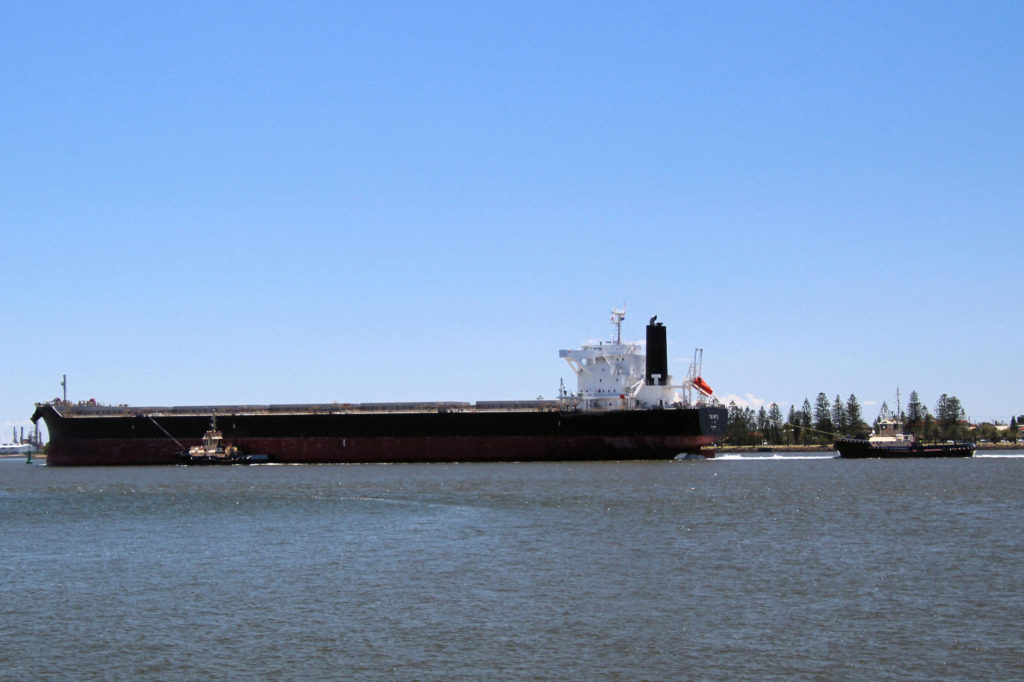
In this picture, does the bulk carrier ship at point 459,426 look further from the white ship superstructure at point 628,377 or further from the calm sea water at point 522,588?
the calm sea water at point 522,588

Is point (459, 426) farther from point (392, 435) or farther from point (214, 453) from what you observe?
point (214, 453)

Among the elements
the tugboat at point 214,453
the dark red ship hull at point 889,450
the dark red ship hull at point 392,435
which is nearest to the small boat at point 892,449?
the dark red ship hull at point 889,450

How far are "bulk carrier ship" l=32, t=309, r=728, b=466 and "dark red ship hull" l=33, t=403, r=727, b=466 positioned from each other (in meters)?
0.06

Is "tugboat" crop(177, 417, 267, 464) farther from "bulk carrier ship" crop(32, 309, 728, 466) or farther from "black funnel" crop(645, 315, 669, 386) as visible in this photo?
"black funnel" crop(645, 315, 669, 386)

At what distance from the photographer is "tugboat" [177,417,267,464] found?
2376 inches

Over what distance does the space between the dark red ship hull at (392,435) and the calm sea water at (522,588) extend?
818 inches

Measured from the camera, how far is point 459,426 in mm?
57969

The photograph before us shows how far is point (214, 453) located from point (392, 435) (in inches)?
421

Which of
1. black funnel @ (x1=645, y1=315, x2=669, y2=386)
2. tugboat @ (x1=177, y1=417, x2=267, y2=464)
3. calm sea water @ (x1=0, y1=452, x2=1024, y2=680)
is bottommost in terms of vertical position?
calm sea water @ (x1=0, y1=452, x2=1024, y2=680)

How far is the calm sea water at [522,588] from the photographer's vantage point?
43.0 feet

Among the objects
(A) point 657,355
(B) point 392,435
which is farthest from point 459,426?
(A) point 657,355

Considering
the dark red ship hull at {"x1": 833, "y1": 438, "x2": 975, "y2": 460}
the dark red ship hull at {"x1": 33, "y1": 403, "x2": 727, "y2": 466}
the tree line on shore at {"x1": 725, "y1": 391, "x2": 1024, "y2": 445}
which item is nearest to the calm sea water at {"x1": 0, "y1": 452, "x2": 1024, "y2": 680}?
the dark red ship hull at {"x1": 33, "y1": 403, "x2": 727, "y2": 466}

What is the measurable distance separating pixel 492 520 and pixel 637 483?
1297 cm

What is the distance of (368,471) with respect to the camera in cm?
5262
